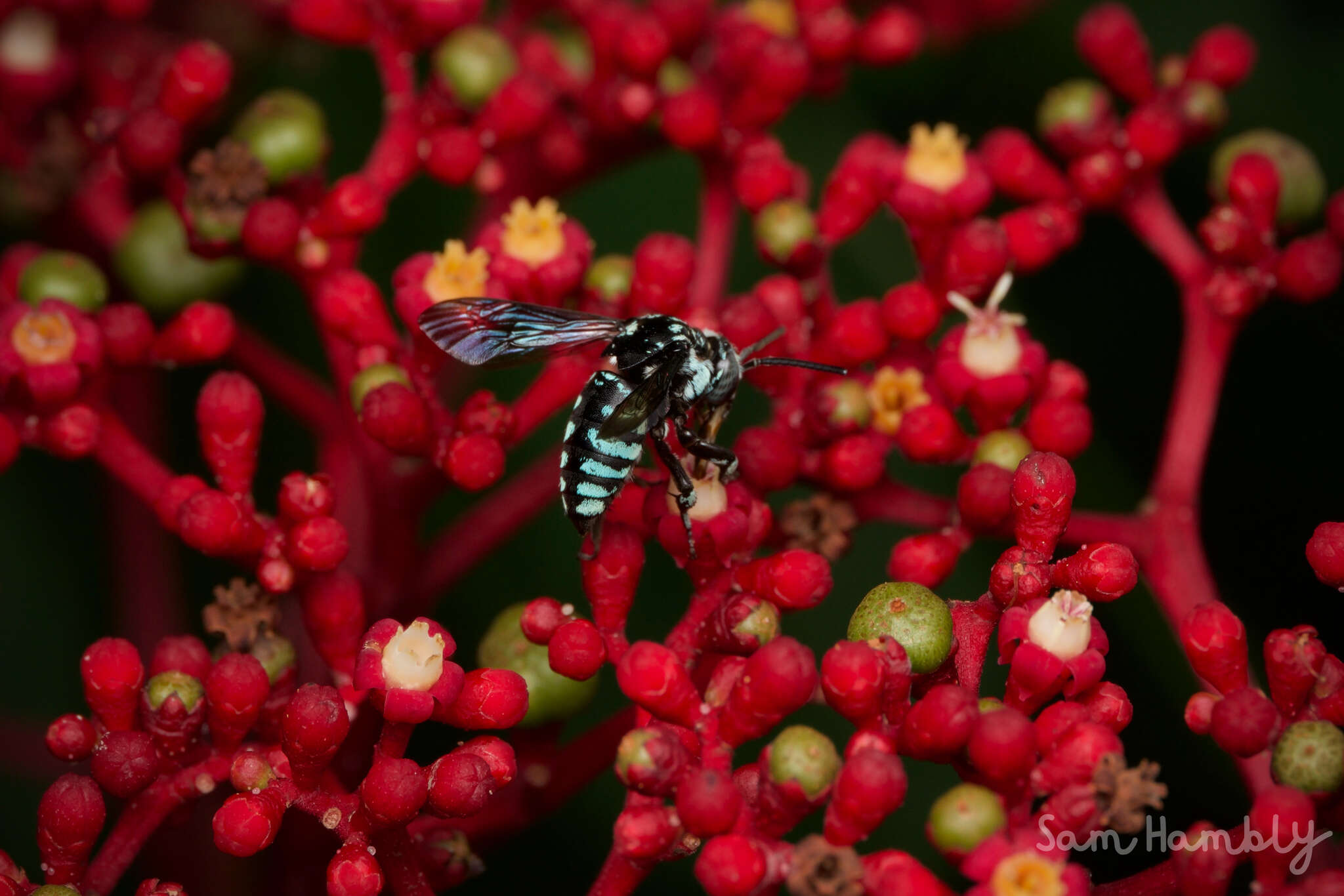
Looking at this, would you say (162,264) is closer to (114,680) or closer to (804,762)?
(114,680)

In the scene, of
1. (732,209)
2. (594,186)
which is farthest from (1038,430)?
(594,186)

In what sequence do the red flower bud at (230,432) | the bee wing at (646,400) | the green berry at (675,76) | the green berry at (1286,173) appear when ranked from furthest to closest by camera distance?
the green berry at (675,76) → the green berry at (1286,173) → the red flower bud at (230,432) → the bee wing at (646,400)

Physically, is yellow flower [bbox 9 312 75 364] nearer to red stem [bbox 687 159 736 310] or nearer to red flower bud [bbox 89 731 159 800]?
red flower bud [bbox 89 731 159 800]

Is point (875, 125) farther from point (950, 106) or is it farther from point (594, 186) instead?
point (594, 186)

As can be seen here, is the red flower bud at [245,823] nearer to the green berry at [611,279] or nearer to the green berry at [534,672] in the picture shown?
the green berry at [534,672]

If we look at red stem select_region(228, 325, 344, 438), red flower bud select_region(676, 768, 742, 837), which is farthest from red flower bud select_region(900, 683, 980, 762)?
red stem select_region(228, 325, 344, 438)

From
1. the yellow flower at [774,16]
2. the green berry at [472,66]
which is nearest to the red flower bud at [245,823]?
the green berry at [472,66]

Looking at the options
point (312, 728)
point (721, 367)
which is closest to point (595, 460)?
point (721, 367)
